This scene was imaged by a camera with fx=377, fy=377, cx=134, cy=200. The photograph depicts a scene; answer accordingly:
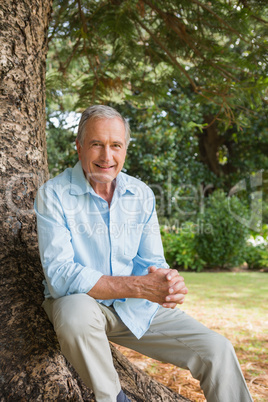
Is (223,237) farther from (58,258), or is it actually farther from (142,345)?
(58,258)

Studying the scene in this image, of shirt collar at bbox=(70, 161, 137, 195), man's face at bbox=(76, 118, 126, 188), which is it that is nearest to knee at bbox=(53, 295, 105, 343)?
shirt collar at bbox=(70, 161, 137, 195)

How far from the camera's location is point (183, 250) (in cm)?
794

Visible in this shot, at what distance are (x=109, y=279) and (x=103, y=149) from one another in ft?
2.38

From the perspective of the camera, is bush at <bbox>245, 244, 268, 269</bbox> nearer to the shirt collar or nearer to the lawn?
the lawn

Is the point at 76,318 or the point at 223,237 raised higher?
the point at 76,318

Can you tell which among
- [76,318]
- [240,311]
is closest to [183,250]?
[240,311]

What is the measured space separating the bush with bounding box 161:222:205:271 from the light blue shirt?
5879 millimetres

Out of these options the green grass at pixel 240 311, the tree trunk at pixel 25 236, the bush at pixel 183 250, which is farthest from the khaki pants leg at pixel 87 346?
the bush at pixel 183 250

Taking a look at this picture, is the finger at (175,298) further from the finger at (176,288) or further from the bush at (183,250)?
the bush at (183,250)

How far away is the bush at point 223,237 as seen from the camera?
7793mm

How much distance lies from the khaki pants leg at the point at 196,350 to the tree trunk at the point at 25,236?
29cm

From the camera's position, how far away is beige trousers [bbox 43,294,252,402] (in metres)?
1.52

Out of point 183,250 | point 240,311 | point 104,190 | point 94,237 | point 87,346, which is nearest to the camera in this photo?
point 87,346

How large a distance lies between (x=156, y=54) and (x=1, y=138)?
2.13m
